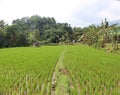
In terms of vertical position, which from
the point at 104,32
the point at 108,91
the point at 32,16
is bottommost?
the point at 108,91

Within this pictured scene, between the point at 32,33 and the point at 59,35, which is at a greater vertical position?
the point at 32,33

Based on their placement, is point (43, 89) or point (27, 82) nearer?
point (43, 89)

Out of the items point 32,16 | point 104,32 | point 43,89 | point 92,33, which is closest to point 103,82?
point 43,89

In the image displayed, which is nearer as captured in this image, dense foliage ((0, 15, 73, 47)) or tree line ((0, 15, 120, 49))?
tree line ((0, 15, 120, 49))

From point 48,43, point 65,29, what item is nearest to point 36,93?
point 48,43

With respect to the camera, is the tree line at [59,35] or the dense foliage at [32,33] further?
the dense foliage at [32,33]

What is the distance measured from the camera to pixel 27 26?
82938 millimetres

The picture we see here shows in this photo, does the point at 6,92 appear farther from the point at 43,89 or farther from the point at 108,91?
the point at 108,91

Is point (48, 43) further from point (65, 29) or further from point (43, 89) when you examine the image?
point (43, 89)

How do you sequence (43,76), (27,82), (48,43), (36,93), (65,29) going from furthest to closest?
(65,29), (48,43), (43,76), (27,82), (36,93)

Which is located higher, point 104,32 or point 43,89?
point 104,32

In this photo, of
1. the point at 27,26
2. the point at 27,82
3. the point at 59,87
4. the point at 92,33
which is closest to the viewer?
the point at 59,87

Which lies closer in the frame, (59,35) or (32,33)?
(32,33)

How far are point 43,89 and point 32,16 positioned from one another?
85106 mm
